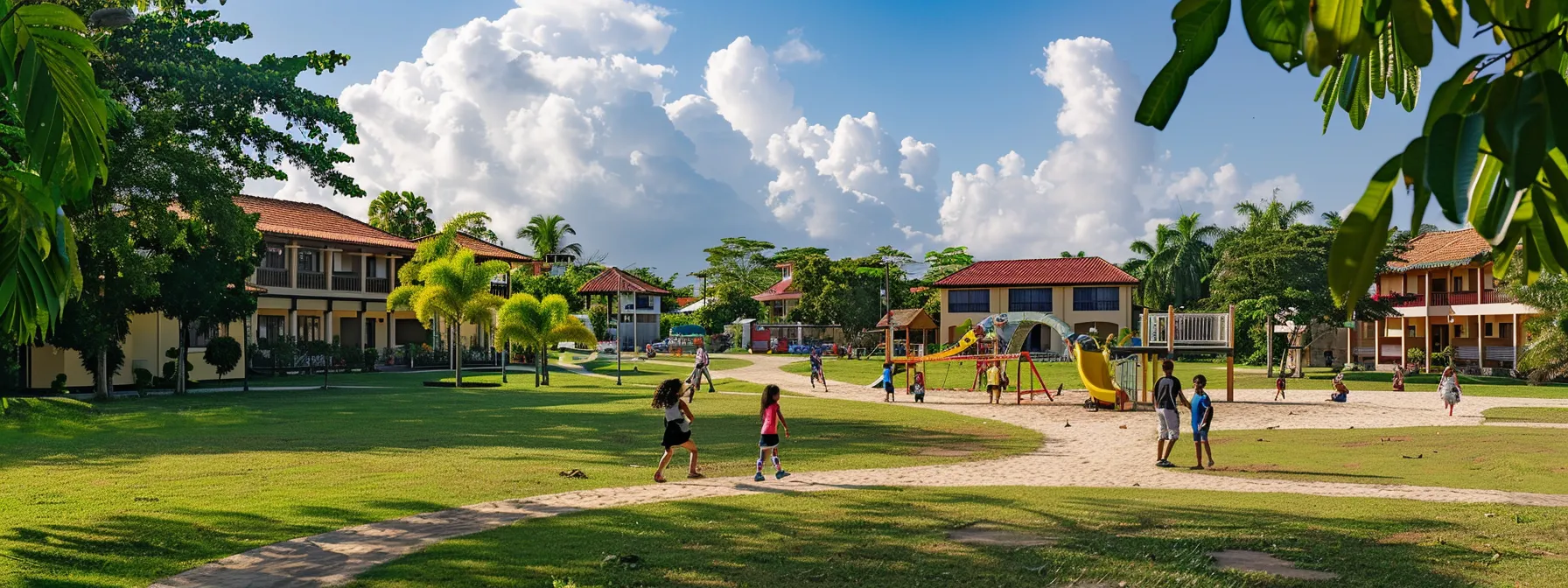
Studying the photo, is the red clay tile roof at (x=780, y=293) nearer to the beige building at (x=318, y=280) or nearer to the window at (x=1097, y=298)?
the window at (x=1097, y=298)

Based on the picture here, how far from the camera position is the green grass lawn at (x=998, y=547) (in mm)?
8055

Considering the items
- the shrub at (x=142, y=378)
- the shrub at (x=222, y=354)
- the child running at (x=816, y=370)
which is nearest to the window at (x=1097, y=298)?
the child running at (x=816, y=370)

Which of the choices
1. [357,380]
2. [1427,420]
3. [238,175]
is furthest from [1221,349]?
[357,380]

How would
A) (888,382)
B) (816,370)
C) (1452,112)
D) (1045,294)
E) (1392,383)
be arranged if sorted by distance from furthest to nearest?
1. (1045,294)
2. (1392,383)
3. (816,370)
4. (888,382)
5. (1452,112)

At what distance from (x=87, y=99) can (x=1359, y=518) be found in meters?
11.3

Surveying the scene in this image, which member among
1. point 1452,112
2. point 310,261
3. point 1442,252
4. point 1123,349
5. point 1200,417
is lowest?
point 1200,417

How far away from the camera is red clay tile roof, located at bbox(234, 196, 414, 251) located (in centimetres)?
4647

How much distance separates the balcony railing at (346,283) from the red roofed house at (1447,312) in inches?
1858

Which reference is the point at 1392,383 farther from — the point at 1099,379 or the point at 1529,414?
the point at 1099,379

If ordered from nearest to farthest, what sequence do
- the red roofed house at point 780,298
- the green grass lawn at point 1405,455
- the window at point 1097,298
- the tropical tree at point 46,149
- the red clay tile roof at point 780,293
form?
1. the tropical tree at point 46,149
2. the green grass lawn at point 1405,455
3. the window at point 1097,298
4. the red clay tile roof at point 780,293
5. the red roofed house at point 780,298

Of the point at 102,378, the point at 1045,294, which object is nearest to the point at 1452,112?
the point at 102,378

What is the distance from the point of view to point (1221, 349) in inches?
1265

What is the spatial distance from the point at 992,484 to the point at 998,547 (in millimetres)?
4783

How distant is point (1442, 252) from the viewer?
52031 mm
